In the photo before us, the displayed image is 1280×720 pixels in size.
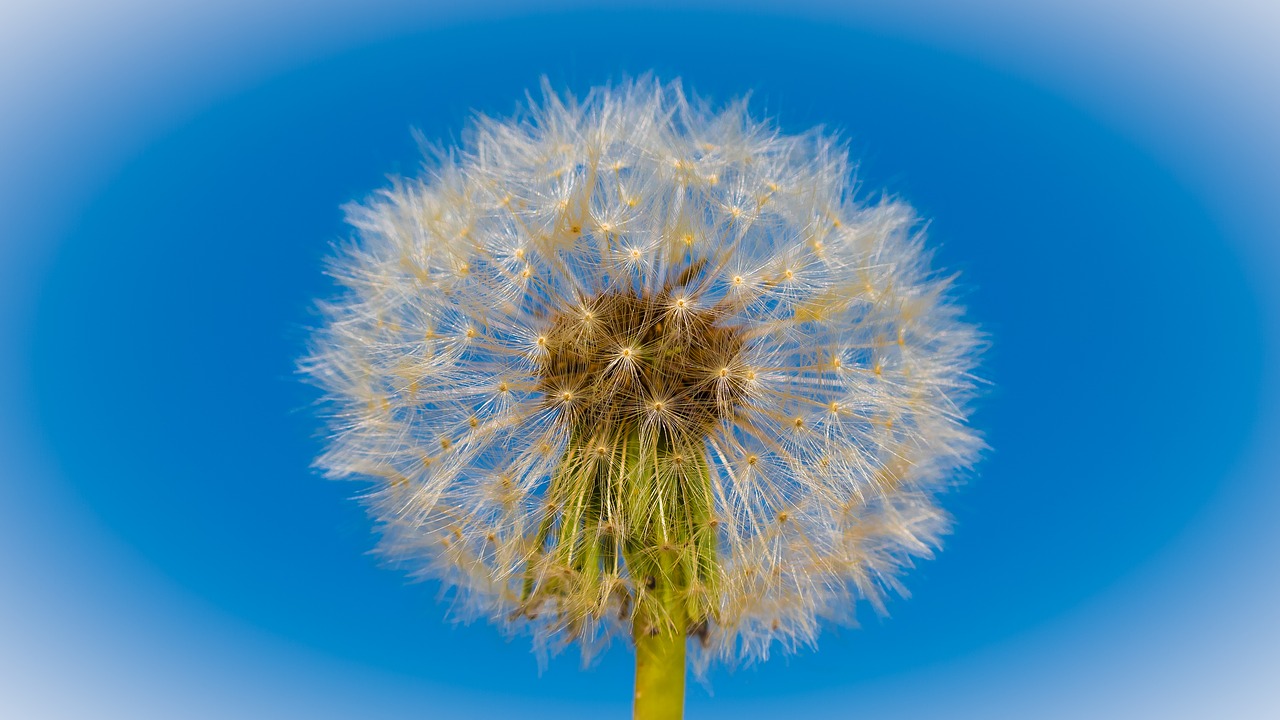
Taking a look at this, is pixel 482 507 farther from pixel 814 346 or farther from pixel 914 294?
pixel 914 294

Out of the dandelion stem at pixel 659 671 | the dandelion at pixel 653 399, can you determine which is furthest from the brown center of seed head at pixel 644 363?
the dandelion stem at pixel 659 671

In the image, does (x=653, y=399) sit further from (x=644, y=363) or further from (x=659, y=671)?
(x=659, y=671)

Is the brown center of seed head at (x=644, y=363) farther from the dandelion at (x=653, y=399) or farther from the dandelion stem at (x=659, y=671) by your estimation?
the dandelion stem at (x=659, y=671)

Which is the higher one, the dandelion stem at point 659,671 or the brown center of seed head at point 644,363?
the brown center of seed head at point 644,363

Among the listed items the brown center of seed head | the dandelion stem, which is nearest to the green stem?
the dandelion stem

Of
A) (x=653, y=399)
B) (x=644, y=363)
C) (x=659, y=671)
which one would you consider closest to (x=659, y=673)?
(x=659, y=671)

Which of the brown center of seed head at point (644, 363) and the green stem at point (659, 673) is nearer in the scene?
the brown center of seed head at point (644, 363)

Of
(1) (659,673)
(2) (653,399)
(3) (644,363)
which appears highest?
(3) (644,363)
